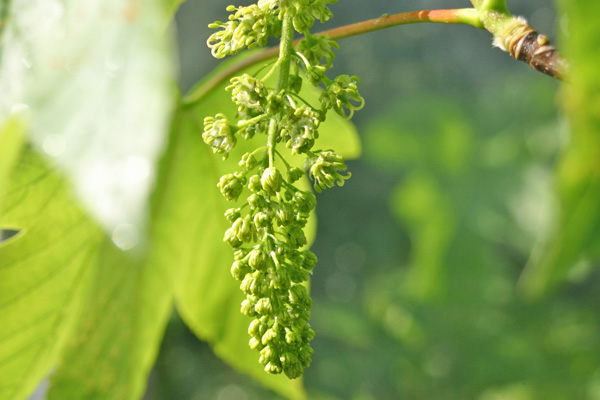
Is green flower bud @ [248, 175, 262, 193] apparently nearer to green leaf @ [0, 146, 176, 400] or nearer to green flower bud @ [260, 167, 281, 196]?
green flower bud @ [260, 167, 281, 196]

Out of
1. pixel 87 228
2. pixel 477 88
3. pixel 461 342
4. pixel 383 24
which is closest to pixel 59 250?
pixel 87 228

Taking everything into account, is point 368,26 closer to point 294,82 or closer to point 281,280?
point 294,82

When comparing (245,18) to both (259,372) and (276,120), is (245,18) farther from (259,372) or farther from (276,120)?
(259,372)

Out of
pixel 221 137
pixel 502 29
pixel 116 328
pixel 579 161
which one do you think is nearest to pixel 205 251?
pixel 116 328

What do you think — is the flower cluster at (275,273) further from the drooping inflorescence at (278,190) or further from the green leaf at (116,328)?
the green leaf at (116,328)

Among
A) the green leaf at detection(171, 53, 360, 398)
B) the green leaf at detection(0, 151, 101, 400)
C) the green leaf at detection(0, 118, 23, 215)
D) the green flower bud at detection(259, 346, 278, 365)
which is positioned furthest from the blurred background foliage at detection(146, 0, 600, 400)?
the green leaf at detection(0, 118, 23, 215)

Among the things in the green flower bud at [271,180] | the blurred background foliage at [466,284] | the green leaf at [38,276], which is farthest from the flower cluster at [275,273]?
the blurred background foliage at [466,284]
